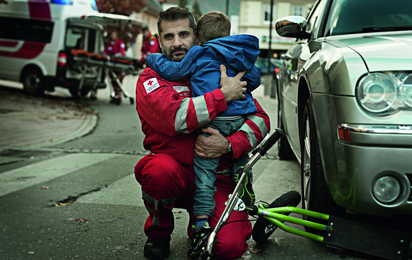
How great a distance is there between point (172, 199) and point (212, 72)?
2.55 feet

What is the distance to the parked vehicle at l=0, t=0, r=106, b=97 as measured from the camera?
44.7 feet

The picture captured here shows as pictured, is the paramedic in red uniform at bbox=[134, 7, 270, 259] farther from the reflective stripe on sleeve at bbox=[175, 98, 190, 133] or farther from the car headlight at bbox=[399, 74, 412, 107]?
the car headlight at bbox=[399, 74, 412, 107]

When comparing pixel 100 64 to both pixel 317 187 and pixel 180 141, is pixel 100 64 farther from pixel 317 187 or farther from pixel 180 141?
pixel 317 187

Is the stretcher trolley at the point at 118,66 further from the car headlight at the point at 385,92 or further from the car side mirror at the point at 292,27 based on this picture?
the car headlight at the point at 385,92

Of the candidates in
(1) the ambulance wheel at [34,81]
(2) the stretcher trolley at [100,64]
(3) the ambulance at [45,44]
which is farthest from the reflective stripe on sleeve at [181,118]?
(1) the ambulance wheel at [34,81]

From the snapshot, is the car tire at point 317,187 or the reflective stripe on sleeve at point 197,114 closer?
the reflective stripe on sleeve at point 197,114

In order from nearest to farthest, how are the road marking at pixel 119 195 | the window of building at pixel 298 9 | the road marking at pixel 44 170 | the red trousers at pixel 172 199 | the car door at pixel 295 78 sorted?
the red trousers at pixel 172 199 → the car door at pixel 295 78 → the road marking at pixel 119 195 → the road marking at pixel 44 170 → the window of building at pixel 298 9

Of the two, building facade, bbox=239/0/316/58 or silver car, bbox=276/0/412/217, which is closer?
silver car, bbox=276/0/412/217

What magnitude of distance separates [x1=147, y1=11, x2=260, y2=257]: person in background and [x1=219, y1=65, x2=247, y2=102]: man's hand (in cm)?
3

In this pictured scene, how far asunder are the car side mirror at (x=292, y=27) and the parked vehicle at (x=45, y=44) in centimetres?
1013

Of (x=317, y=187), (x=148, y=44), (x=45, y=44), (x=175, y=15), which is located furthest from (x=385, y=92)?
(x=148, y=44)

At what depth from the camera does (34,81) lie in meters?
14.1

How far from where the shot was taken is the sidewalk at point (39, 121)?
790 centimetres

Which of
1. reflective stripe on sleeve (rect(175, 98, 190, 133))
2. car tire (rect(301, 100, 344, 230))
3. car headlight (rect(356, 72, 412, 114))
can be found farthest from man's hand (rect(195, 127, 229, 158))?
car headlight (rect(356, 72, 412, 114))
